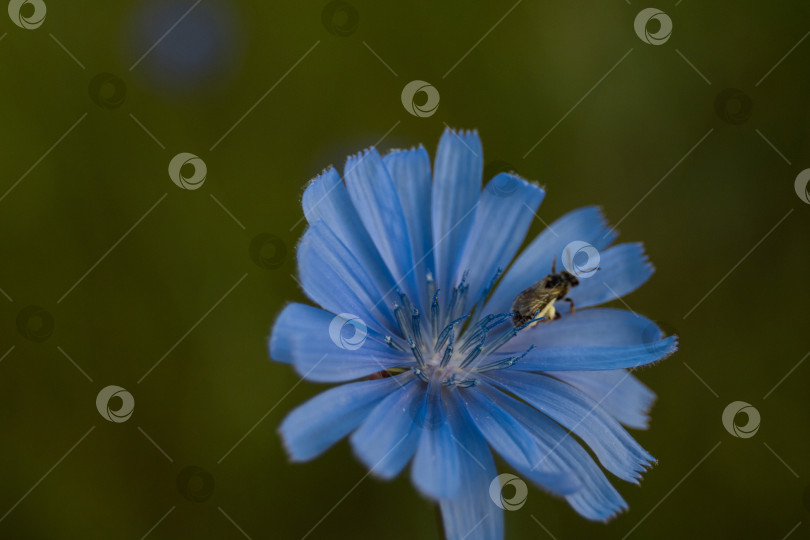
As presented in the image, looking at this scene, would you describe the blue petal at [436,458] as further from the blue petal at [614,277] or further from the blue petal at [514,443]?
the blue petal at [614,277]

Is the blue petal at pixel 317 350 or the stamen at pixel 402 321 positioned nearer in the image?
the blue petal at pixel 317 350

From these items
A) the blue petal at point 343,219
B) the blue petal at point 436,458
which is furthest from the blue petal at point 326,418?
the blue petal at point 343,219

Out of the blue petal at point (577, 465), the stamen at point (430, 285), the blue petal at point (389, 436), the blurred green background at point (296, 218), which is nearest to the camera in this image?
the blue petal at point (389, 436)

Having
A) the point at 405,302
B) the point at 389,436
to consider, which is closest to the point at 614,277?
the point at 405,302

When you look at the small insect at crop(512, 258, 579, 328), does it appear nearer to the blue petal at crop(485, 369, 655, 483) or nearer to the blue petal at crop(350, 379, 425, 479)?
the blue petal at crop(485, 369, 655, 483)

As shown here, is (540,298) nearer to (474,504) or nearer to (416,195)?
(416,195)

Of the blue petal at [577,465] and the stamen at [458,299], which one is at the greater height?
the stamen at [458,299]

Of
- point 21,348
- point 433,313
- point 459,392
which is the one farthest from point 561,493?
point 21,348
